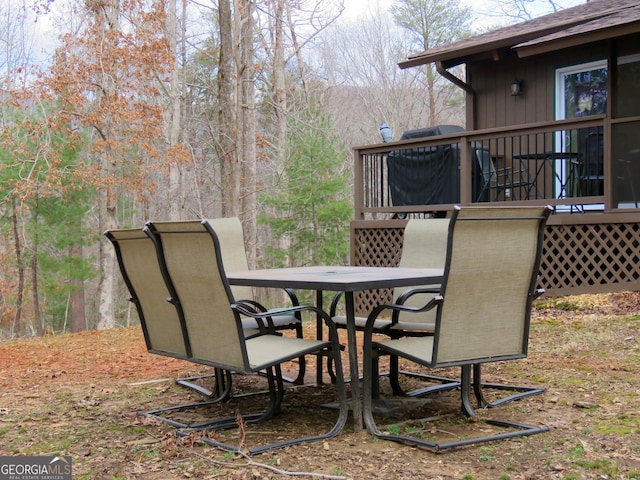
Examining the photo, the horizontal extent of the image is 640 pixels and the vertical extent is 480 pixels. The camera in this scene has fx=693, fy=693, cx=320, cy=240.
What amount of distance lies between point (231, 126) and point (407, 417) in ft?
32.5

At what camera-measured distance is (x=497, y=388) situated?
4.46m

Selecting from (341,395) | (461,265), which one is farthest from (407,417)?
(461,265)

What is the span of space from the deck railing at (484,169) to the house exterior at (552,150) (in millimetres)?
16

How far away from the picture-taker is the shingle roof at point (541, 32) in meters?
8.80

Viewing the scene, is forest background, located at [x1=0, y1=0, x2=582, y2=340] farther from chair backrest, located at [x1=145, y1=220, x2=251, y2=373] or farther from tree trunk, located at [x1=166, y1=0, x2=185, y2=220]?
chair backrest, located at [x1=145, y1=220, x2=251, y2=373]

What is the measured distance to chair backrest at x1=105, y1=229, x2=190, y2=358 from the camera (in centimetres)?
385

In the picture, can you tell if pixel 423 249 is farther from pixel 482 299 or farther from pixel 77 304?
pixel 77 304

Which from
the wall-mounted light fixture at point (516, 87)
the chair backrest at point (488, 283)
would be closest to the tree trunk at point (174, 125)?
the wall-mounted light fixture at point (516, 87)

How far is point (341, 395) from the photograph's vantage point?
11.7ft

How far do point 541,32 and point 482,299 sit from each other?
8326mm

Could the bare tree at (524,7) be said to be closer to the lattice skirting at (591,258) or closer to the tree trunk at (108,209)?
the tree trunk at (108,209)

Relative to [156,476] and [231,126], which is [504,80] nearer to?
[231,126]

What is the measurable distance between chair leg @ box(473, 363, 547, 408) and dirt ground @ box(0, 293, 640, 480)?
0.06 m

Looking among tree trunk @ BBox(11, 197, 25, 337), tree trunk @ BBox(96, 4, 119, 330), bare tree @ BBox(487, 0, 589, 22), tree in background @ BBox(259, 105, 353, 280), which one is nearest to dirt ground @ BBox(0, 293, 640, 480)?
tree in background @ BBox(259, 105, 353, 280)
